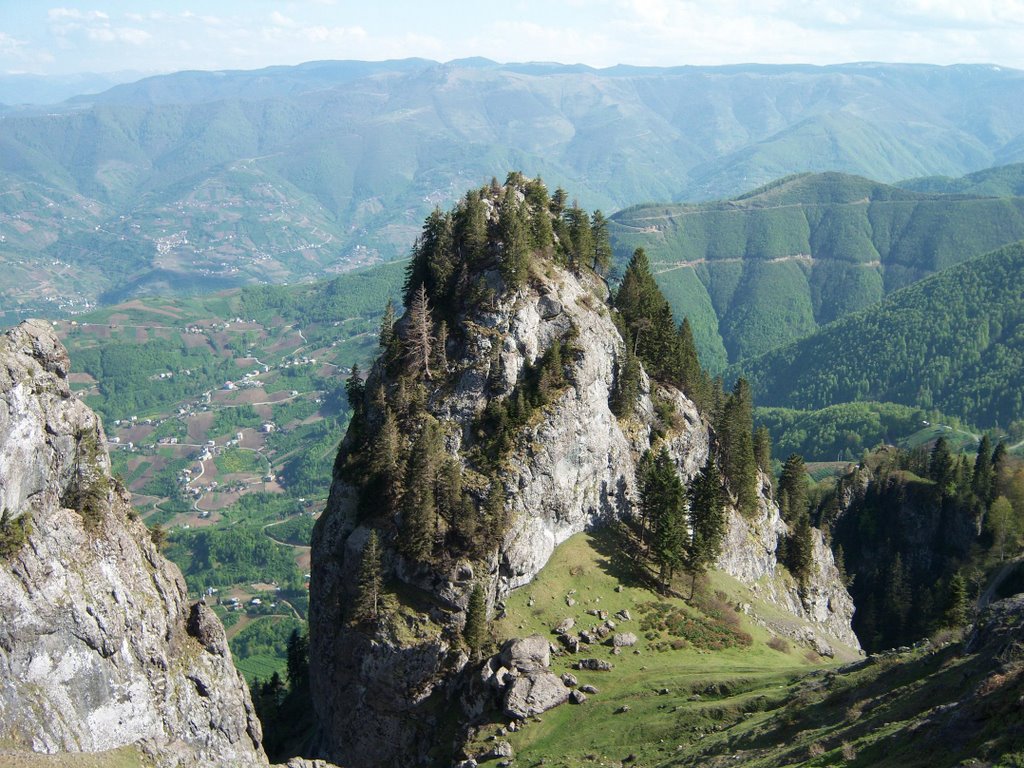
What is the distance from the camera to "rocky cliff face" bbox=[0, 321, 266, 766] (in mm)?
53188

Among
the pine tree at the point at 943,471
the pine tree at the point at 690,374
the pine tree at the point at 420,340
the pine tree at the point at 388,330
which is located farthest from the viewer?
the pine tree at the point at 943,471

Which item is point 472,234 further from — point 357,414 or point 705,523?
point 705,523

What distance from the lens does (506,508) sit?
83.6 m

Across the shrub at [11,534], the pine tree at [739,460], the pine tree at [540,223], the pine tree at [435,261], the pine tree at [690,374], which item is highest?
the pine tree at [540,223]

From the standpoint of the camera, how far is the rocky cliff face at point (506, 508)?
3031 inches

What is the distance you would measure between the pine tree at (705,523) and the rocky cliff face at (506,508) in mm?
7453

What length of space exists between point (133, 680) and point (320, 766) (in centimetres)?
2044

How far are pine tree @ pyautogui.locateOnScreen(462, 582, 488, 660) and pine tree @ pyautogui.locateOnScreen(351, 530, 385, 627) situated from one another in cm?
952

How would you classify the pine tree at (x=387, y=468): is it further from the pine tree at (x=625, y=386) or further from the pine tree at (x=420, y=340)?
the pine tree at (x=625, y=386)

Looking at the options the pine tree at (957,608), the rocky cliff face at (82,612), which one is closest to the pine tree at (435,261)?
the rocky cliff face at (82,612)

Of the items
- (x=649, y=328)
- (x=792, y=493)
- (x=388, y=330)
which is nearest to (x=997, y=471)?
(x=792, y=493)

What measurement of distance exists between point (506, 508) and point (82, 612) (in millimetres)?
42066

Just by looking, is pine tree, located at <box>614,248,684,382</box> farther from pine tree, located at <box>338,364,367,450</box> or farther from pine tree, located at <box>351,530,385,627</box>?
pine tree, located at <box>351,530,385,627</box>

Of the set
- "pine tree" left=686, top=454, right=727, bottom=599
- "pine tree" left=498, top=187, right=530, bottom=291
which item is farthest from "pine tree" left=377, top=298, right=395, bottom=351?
"pine tree" left=686, top=454, right=727, bottom=599
